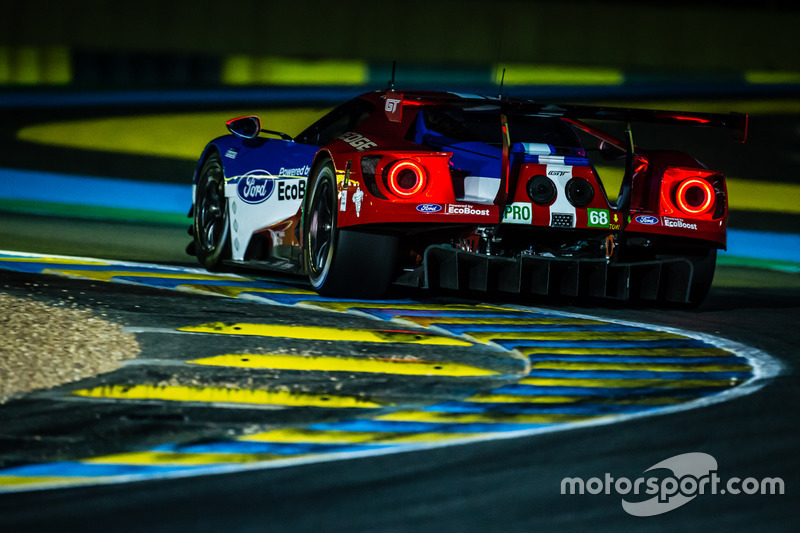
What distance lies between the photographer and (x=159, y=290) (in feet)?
24.3

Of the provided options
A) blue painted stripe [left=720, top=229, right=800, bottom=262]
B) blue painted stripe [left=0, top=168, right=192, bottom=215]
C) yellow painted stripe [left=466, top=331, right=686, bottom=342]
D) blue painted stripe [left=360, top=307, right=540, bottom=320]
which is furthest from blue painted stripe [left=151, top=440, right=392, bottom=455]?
blue painted stripe [left=0, top=168, right=192, bottom=215]

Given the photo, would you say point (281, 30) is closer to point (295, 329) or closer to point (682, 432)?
point (295, 329)

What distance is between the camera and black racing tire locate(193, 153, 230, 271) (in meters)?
8.54

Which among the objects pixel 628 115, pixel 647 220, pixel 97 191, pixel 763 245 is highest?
pixel 628 115

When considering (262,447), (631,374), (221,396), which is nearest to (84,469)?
(262,447)

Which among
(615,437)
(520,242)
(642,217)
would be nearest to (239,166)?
(520,242)

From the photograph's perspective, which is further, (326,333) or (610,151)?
(610,151)

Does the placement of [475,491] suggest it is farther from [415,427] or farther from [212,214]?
[212,214]

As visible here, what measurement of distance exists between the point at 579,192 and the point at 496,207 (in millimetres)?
534

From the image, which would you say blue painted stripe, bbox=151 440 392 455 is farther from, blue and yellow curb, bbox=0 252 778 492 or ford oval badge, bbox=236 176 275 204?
ford oval badge, bbox=236 176 275 204

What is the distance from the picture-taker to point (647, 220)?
6941 millimetres

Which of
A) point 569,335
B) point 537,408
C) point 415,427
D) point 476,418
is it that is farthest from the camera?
point 569,335

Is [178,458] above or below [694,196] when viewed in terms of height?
below

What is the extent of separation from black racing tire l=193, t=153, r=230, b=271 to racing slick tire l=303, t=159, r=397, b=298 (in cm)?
139
